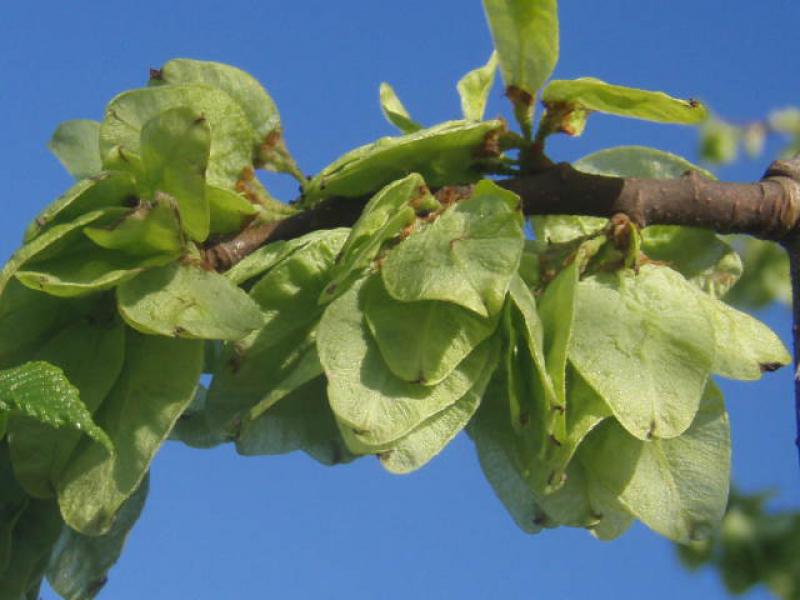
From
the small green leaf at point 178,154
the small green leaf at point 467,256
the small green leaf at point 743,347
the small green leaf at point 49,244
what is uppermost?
the small green leaf at point 178,154

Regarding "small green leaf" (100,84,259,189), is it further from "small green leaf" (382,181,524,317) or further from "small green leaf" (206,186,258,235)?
"small green leaf" (382,181,524,317)

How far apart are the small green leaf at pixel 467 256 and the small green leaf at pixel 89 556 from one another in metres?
0.34

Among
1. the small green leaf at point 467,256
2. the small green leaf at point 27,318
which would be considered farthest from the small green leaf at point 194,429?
the small green leaf at point 467,256

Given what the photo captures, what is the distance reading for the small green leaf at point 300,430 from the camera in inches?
40.0

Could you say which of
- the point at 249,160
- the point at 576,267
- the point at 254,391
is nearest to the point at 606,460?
the point at 576,267

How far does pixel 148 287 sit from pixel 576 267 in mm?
317

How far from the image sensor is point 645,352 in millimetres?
926

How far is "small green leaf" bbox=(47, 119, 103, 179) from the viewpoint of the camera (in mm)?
1177

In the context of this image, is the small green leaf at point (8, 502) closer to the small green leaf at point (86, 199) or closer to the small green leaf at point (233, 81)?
the small green leaf at point (86, 199)

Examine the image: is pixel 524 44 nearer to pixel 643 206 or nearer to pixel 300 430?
pixel 643 206

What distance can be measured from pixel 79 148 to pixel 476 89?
0.38m

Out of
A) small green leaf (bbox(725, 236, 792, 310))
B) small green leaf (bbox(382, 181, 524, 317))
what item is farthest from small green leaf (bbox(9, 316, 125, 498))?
small green leaf (bbox(725, 236, 792, 310))

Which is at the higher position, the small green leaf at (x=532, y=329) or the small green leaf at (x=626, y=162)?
the small green leaf at (x=532, y=329)

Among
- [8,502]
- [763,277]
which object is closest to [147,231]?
[8,502]
